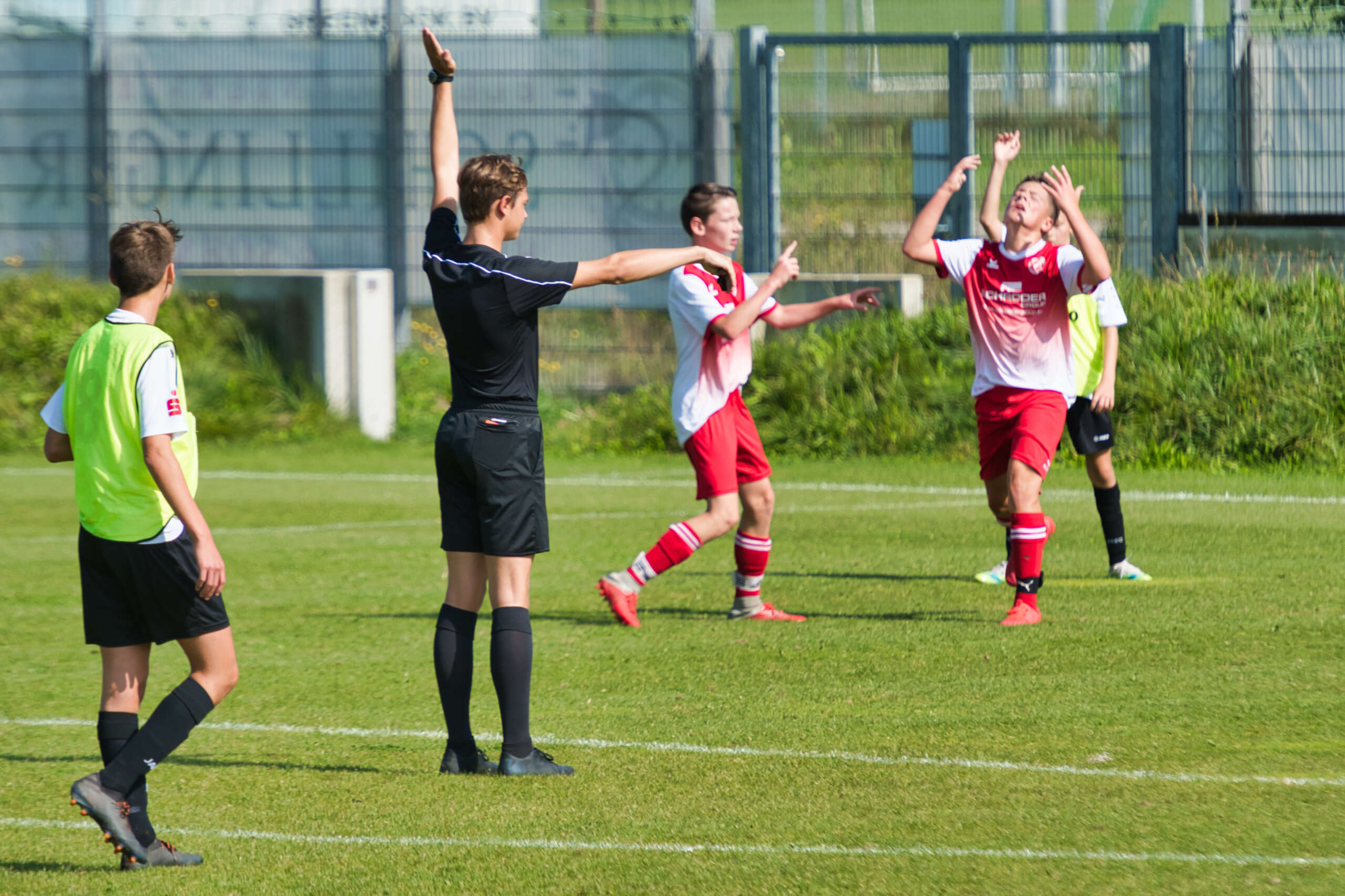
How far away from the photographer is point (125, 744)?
461cm

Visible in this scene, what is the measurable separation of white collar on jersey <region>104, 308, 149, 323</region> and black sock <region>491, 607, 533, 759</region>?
4.89ft

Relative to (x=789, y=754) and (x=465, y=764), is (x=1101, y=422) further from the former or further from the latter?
(x=465, y=764)

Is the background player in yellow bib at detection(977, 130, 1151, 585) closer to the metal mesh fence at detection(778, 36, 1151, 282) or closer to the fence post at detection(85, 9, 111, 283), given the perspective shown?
the metal mesh fence at detection(778, 36, 1151, 282)

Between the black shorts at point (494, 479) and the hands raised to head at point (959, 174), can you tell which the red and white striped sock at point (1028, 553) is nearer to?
the hands raised to head at point (959, 174)

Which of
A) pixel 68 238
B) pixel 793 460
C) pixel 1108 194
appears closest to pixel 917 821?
pixel 793 460

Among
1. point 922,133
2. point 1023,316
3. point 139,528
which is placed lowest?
point 139,528

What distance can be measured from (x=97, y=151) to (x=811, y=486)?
11.2 m

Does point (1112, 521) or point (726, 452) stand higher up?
point (726, 452)

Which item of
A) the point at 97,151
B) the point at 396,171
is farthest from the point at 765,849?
the point at 97,151

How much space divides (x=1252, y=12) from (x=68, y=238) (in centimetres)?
1343

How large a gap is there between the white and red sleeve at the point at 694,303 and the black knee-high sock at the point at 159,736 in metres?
3.59

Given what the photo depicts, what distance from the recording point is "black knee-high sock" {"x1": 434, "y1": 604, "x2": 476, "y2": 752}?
541cm

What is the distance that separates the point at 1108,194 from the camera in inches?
681

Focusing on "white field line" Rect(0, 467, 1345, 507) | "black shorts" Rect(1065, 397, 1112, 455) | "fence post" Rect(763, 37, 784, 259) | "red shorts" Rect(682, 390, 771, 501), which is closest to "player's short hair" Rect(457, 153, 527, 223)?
"red shorts" Rect(682, 390, 771, 501)
